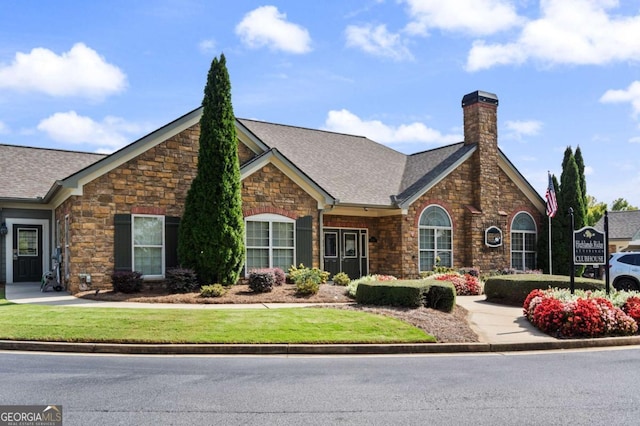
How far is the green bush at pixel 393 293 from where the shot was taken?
43.9 feet

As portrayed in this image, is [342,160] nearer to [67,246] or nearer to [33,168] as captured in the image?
[67,246]

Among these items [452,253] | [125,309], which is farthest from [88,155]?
[452,253]

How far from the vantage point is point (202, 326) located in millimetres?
10969

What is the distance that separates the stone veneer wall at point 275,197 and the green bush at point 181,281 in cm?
306

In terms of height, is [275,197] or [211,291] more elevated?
[275,197]

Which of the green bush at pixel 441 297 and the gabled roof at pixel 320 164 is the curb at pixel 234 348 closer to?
the green bush at pixel 441 297

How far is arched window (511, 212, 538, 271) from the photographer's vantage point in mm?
25438

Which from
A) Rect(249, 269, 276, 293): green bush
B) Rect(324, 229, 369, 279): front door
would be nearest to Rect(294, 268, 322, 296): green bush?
Rect(249, 269, 276, 293): green bush

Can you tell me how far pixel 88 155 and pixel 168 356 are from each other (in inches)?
735

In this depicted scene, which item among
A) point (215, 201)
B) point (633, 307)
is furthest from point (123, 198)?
point (633, 307)

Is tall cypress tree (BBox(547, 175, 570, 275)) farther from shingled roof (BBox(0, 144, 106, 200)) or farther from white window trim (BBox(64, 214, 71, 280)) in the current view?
shingled roof (BBox(0, 144, 106, 200))

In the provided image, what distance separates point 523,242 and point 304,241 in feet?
38.8

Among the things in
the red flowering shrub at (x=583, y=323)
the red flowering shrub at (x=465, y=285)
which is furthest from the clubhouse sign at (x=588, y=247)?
the red flowering shrub at (x=465, y=285)

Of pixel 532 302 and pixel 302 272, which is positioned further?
pixel 302 272
